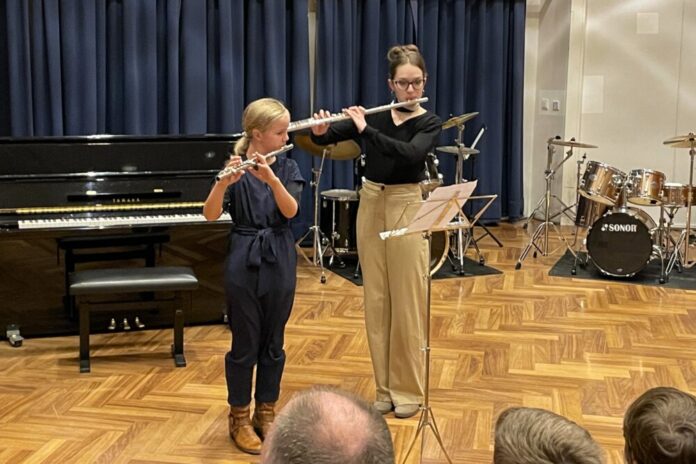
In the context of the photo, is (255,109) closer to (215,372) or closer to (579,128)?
(215,372)

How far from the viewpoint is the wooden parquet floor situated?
149 inches

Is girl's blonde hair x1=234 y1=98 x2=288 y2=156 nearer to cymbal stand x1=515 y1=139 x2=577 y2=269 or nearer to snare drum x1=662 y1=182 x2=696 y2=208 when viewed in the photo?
cymbal stand x1=515 y1=139 x2=577 y2=269

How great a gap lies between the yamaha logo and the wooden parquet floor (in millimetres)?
451

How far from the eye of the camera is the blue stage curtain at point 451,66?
771 cm

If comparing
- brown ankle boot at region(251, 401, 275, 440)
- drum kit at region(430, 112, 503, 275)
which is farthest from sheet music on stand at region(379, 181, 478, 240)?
drum kit at region(430, 112, 503, 275)

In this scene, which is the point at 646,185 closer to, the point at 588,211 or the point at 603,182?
the point at 603,182

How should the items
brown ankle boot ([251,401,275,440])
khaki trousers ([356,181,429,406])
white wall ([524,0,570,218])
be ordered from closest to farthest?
brown ankle boot ([251,401,275,440]) < khaki trousers ([356,181,429,406]) < white wall ([524,0,570,218])

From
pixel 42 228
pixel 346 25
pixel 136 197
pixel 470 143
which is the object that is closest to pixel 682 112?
pixel 470 143

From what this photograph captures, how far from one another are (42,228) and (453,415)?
2192mm

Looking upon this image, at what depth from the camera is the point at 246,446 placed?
3.66m

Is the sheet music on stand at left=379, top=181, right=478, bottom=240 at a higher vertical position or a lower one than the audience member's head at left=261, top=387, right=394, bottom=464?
higher

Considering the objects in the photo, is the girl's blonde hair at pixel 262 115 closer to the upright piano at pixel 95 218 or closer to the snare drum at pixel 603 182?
the upright piano at pixel 95 218

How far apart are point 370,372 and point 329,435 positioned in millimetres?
3291

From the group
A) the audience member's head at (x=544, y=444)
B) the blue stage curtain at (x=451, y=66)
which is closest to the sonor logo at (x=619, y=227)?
the blue stage curtain at (x=451, y=66)
